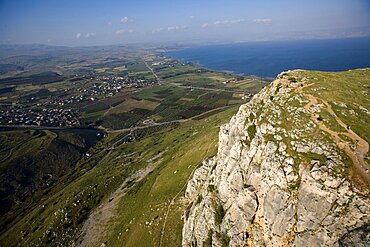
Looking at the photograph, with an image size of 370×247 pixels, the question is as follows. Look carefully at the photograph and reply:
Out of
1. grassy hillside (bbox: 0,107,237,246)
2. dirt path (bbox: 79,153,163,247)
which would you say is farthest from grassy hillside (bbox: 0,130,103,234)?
dirt path (bbox: 79,153,163,247)

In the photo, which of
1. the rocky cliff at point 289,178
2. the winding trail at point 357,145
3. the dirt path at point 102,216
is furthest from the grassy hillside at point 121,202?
the winding trail at point 357,145

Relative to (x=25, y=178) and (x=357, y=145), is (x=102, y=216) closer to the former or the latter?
(x=25, y=178)

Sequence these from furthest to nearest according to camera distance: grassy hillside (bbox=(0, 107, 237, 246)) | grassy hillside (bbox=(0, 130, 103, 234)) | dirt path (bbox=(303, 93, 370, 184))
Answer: grassy hillside (bbox=(0, 130, 103, 234)) → grassy hillside (bbox=(0, 107, 237, 246)) → dirt path (bbox=(303, 93, 370, 184))

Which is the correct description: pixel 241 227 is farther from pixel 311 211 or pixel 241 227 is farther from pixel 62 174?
pixel 62 174

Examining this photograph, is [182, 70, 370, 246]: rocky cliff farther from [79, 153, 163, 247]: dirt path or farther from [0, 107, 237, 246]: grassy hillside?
[79, 153, 163, 247]: dirt path

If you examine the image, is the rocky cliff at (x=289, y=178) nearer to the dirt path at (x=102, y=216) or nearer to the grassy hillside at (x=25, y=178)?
the dirt path at (x=102, y=216)

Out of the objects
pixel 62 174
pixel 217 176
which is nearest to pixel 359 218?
pixel 217 176
